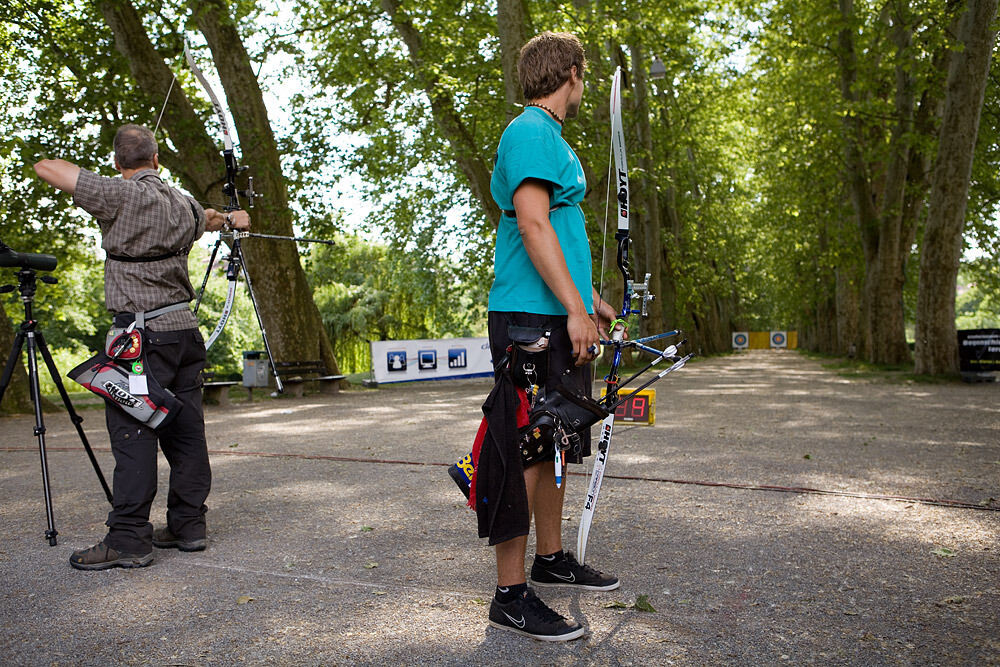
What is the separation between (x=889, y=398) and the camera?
1374 cm

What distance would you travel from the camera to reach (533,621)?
335 centimetres

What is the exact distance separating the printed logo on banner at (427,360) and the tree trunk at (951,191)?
11.6 metres

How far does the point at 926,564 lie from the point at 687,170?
106ft

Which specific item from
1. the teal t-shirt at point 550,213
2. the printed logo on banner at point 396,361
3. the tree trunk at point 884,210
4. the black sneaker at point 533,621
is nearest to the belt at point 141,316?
the teal t-shirt at point 550,213

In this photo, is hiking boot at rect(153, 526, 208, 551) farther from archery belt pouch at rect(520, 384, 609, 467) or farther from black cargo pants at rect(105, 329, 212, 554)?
archery belt pouch at rect(520, 384, 609, 467)

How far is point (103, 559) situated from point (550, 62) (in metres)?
3.16

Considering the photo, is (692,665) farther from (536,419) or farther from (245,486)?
(245,486)

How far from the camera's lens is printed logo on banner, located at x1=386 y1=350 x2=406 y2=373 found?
2283cm

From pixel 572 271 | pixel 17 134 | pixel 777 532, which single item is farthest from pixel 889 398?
pixel 17 134

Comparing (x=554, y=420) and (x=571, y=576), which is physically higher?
(x=554, y=420)

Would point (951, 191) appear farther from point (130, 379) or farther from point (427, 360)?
point (130, 379)

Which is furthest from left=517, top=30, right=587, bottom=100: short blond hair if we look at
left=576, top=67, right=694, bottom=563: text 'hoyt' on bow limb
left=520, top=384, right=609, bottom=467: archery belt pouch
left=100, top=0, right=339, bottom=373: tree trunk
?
left=100, top=0, right=339, bottom=373: tree trunk

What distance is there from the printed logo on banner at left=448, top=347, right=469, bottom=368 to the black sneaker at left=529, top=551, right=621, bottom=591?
2015 centimetres

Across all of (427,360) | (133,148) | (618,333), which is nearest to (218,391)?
(427,360)
